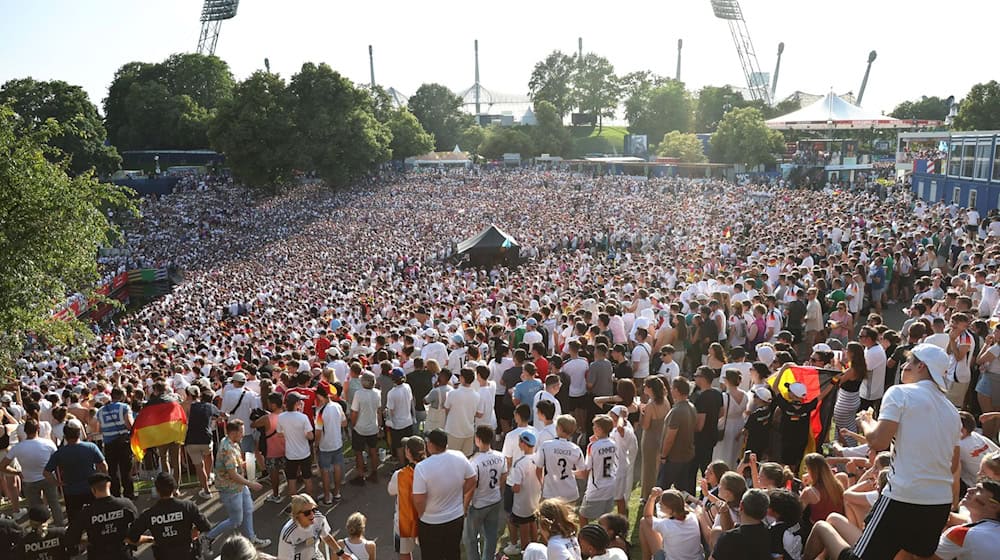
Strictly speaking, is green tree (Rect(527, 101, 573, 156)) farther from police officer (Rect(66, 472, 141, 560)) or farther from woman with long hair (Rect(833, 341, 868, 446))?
police officer (Rect(66, 472, 141, 560))

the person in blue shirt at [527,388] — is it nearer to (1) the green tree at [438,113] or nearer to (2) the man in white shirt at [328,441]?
(2) the man in white shirt at [328,441]

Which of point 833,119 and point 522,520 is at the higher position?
point 833,119

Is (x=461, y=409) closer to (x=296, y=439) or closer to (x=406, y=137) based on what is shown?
(x=296, y=439)

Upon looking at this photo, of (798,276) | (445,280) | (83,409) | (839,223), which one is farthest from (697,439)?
(445,280)

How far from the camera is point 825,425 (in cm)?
689

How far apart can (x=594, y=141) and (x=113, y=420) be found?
7892 cm

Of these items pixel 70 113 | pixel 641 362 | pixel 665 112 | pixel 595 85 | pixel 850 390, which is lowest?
pixel 641 362

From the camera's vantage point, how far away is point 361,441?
830cm

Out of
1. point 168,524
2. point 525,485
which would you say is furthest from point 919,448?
point 168,524

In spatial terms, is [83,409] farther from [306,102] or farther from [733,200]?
[306,102]

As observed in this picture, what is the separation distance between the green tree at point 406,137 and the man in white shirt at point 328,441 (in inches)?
2118

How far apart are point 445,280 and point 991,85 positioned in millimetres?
48306

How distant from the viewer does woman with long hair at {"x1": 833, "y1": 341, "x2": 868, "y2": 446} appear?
6.58 m

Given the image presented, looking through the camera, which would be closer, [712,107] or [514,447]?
[514,447]
